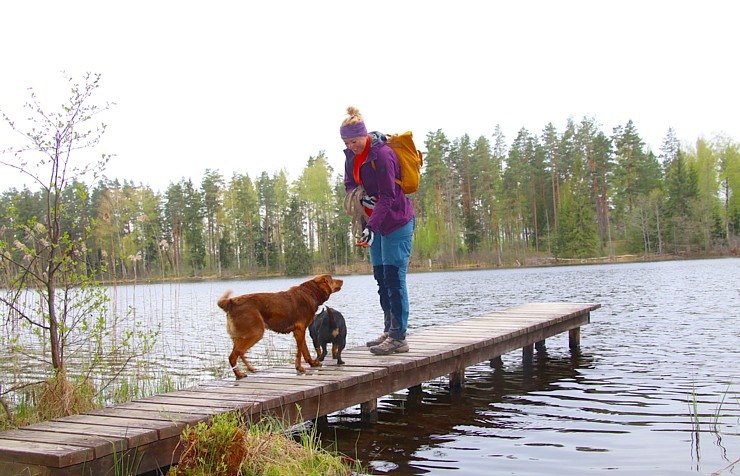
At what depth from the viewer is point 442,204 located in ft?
195

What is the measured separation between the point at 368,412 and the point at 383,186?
2.25 metres

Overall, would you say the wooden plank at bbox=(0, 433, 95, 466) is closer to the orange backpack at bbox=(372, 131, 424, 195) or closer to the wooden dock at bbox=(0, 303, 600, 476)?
the wooden dock at bbox=(0, 303, 600, 476)

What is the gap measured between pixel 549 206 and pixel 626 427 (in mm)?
58841

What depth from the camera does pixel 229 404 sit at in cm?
502

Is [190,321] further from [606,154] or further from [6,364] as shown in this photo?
[606,154]

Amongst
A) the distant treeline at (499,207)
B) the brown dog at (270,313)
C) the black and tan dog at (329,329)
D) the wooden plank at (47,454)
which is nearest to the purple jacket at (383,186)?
the brown dog at (270,313)

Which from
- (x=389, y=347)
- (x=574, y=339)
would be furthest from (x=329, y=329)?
(x=574, y=339)

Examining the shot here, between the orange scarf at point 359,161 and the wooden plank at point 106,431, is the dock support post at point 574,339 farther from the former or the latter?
the wooden plank at point 106,431

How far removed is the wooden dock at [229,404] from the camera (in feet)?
13.1

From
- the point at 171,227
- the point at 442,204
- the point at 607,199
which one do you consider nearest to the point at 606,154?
the point at 607,199

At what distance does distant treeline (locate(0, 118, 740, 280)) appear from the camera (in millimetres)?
55875

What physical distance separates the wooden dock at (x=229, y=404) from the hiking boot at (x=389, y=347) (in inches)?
3.5

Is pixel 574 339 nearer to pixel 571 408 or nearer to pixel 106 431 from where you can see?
pixel 571 408

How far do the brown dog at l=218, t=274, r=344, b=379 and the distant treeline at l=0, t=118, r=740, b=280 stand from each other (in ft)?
156
